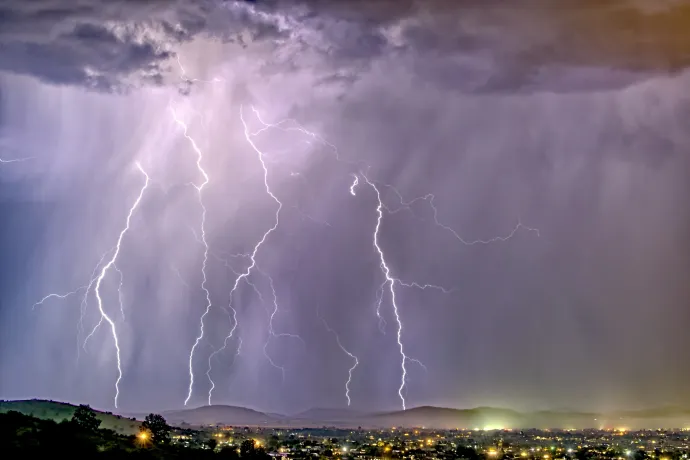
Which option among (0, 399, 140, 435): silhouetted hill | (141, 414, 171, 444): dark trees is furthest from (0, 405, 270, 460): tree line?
(0, 399, 140, 435): silhouetted hill

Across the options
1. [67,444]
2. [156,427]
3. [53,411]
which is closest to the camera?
[67,444]

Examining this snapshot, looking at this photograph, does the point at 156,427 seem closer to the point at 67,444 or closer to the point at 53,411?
the point at 53,411

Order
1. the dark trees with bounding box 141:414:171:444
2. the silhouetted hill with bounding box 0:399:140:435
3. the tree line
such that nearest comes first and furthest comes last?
the tree line → the dark trees with bounding box 141:414:171:444 → the silhouetted hill with bounding box 0:399:140:435

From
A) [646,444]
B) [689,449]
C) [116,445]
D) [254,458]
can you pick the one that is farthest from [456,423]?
[116,445]

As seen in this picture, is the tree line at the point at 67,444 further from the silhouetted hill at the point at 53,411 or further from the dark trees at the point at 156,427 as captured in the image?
the silhouetted hill at the point at 53,411

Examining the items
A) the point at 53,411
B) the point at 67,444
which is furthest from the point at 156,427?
the point at 67,444

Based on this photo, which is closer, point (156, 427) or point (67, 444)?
point (67, 444)

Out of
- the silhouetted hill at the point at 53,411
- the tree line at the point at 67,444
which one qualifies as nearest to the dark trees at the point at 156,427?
the tree line at the point at 67,444

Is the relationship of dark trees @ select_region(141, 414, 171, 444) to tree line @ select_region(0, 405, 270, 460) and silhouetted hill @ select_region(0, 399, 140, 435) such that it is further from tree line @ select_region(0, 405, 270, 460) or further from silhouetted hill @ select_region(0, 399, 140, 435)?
silhouetted hill @ select_region(0, 399, 140, 435)

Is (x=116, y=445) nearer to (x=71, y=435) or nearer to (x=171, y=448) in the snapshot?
(x=71, y=435)
